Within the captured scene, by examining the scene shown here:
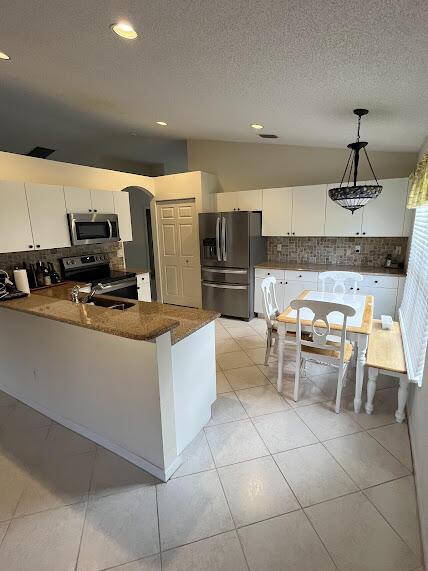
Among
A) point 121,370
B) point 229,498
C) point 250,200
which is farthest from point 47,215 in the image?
point 229,498

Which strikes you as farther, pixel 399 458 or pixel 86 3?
pixel 399 458

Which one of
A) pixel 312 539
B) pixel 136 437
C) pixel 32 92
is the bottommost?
pixel 312 539

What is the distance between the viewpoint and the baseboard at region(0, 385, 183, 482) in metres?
1.82

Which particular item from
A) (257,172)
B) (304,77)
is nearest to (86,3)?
(304,77)

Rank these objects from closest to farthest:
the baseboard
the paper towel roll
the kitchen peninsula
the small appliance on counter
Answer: the kitchen peninsula → the baseboard → the small appliance on counter → the paper towel roll

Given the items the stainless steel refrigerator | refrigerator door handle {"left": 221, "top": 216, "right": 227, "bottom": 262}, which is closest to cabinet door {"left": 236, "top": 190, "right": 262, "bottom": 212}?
the stainless steel refrigerator

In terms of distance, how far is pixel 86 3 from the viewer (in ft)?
4.40

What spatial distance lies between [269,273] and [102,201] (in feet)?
8.36

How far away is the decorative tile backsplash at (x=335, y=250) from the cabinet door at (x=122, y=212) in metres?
2.32

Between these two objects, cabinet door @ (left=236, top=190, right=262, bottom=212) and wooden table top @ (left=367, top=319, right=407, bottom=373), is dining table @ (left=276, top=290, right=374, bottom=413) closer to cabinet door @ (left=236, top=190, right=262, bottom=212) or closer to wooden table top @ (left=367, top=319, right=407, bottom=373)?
wooden table top @ (left=367, top=319, right=407, bottom=373)

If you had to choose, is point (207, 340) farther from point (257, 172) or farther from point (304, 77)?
point (257, 172)

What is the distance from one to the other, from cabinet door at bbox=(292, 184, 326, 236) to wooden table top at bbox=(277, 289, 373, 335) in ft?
4.54

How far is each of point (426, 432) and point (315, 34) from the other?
2087 mm

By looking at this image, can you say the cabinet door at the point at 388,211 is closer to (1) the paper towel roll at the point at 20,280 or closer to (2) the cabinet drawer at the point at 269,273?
(2) the cabinet drawer at the point at 269,273
